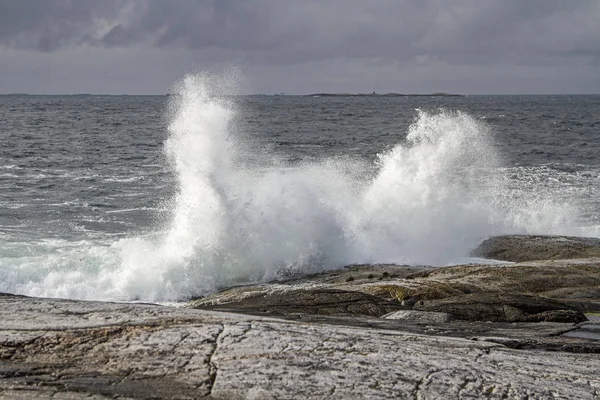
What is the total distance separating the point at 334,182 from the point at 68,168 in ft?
52.6

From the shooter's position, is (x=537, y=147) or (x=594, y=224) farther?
(x=537, y=147)

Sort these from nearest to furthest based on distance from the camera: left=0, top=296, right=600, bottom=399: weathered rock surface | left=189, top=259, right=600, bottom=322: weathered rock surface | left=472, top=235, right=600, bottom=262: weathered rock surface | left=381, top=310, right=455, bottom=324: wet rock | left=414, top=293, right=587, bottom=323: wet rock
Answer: left=0, top=296, right=600, bottom=399: weathered rock surface
left=381, top=310, right=455, bottom=324: wet rock
left=414, top=293, right=587, bottom=323: wet rock
left=189, top=259, right=600, bottom=322: weathered rock surface
left=472, top=235, right=600, bottom=262: weathered rock surface

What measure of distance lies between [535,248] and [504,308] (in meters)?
7.19

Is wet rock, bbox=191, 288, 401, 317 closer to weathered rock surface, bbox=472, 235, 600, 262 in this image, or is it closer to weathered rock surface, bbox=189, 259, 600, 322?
weathered rock surface, bbox=189, 259, 600, 322

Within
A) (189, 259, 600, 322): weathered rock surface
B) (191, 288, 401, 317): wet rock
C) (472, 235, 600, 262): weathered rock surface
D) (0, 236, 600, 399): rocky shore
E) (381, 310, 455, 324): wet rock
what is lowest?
(472, 235, 600, 262): weathered rock surface

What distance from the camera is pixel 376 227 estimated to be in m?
21.0

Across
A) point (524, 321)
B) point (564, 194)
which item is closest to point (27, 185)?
point (564, 194)

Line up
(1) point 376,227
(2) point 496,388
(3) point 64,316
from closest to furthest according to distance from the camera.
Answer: (2) point 496,388, (3) point 64,316, (1) point 376,227

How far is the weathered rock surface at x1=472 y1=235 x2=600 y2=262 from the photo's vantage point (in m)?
17.5

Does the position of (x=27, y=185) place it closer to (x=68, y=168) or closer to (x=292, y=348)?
(x=68, y=168)

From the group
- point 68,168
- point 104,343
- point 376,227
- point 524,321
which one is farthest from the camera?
point 68,168

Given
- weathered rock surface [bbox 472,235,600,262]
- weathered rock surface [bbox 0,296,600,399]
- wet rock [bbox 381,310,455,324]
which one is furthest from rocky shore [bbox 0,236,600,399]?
weathered rock surface [bbox 472,235,600,262]

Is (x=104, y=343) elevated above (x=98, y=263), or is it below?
above

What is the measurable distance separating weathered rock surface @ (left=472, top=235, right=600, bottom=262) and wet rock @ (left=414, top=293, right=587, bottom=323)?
5839 millimetres
